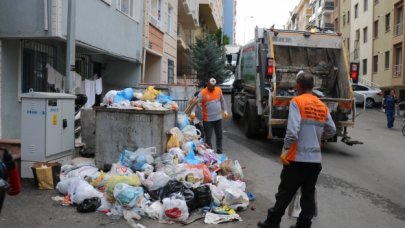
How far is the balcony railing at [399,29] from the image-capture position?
28694 millimetres

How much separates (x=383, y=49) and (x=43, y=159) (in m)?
29.6

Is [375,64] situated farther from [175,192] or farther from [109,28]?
[175,192]

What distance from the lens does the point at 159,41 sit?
1939 centimetres

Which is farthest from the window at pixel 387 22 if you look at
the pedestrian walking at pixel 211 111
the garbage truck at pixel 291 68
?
the pedestrian walking at pixel 211 111

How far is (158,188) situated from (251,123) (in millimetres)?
6470

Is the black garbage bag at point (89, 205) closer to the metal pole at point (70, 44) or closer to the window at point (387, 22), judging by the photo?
the metal pole at point (70, 44)

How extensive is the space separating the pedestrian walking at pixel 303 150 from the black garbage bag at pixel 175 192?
1.23 metres

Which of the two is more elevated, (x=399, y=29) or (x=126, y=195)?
(x=399, y=29)

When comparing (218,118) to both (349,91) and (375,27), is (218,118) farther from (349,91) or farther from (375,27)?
(375,27)

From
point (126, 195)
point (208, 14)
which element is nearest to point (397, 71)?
point (208, 14)

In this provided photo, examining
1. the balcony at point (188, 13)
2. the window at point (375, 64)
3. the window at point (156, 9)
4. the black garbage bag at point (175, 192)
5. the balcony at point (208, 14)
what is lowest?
the black garbage bag at point (175, 192)

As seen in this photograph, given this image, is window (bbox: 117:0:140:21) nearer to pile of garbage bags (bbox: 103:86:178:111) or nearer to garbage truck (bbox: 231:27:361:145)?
A: garbage truck (bbox: 231:27:361:145)

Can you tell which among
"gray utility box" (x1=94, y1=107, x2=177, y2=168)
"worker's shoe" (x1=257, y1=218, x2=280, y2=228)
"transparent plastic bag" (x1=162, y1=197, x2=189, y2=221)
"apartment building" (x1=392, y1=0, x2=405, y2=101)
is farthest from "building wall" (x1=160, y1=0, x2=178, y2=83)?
"worker's shoe" (x1=257, y1=218, x2=280, y2=228)

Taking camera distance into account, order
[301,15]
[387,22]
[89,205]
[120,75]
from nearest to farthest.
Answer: [89,205]
[120,75]
[387,22]
[301,15]
